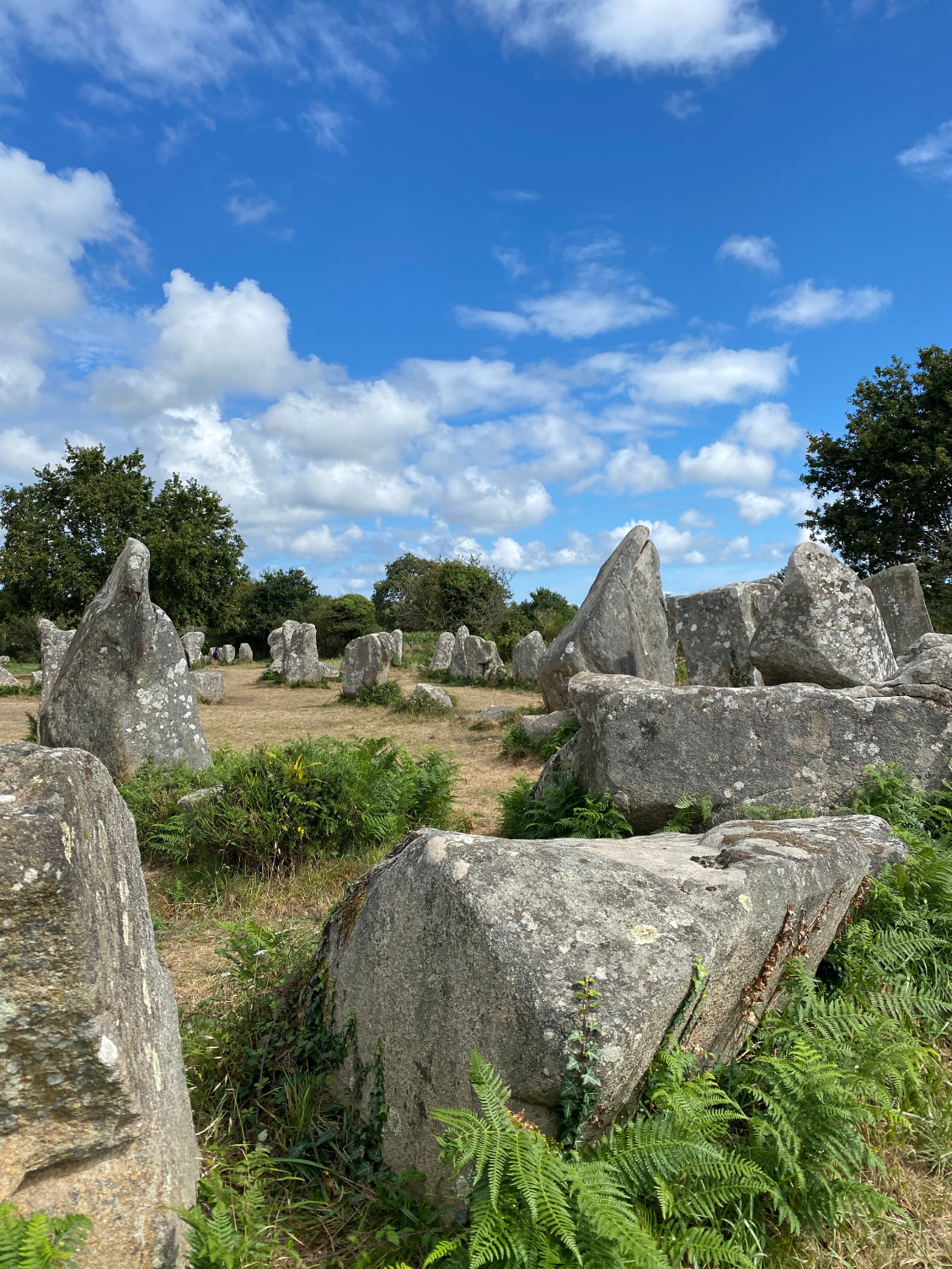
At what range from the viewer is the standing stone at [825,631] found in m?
8.96

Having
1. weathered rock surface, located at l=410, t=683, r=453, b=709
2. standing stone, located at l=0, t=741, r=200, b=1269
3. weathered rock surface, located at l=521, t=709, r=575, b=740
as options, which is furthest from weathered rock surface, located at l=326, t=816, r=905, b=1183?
weathered rock surface, located at l=410, t=683, r=453, b=709

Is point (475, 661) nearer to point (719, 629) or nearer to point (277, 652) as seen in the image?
point (277, 652)

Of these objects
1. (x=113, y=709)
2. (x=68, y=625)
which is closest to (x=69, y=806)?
(x=113, y=709)

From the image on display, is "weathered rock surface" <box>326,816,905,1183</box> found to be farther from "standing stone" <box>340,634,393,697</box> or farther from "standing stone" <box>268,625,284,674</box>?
"standing stone" <box>268,625,284,674</box>

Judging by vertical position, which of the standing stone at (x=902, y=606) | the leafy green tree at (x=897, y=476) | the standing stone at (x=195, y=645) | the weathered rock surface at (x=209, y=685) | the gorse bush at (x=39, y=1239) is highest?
the leafy green tree at (x=897, y=476)

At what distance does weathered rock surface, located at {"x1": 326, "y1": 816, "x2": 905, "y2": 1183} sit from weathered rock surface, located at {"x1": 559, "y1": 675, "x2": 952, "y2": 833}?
6.88ft

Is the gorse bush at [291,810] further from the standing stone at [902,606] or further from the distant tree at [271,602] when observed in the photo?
the distant tree at [271,602]

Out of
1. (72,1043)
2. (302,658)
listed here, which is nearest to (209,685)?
(302,658)

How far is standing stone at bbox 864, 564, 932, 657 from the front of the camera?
12.9 metres

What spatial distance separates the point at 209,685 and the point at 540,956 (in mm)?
20837

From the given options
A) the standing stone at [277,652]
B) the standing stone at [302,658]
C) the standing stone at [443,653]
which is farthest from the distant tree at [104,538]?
the standing stone at [443,653]

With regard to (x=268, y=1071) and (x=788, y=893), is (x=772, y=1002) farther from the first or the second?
(x=268, y=1071)

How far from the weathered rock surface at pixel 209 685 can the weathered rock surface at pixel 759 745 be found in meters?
18.0

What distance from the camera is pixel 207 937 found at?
528 cm
